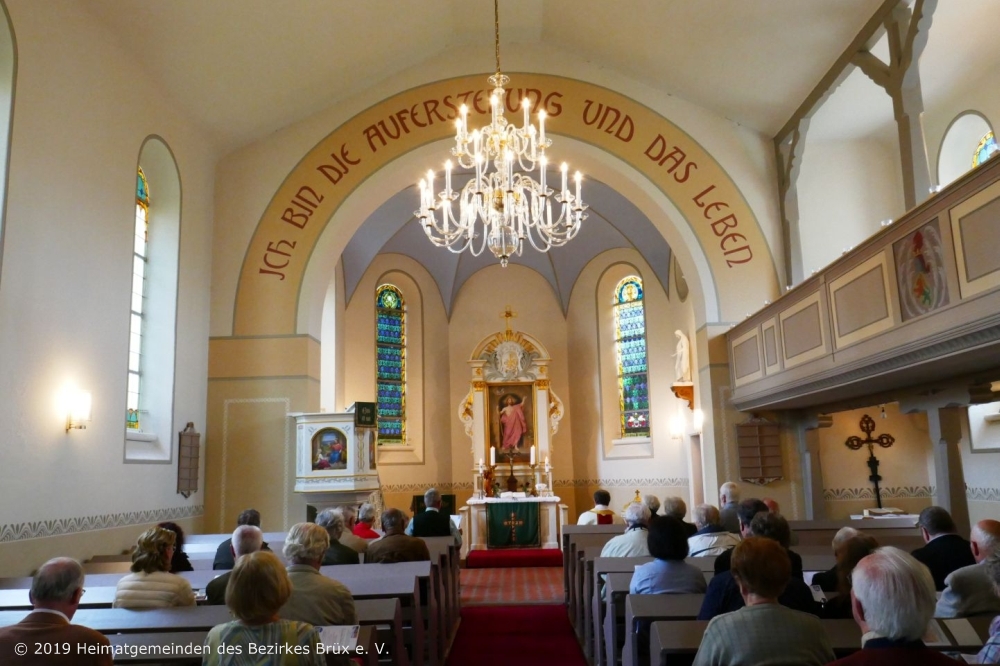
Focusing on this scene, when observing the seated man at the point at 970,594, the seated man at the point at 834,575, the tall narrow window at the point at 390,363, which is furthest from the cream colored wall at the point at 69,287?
the tall narrow window at the point at 390,363

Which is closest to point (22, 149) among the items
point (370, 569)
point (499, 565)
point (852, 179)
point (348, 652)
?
point (370, 569)

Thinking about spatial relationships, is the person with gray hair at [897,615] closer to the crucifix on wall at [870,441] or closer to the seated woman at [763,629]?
the seated woman at [763,629]

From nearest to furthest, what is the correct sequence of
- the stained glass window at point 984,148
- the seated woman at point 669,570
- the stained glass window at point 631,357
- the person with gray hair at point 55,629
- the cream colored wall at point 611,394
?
the person with gray hair at point 55,629 → the seated woman at point 669,570 → the stained glass window at point 984,148 → the cream colored wall at point 611,394 → the stained glass window at point 631,357

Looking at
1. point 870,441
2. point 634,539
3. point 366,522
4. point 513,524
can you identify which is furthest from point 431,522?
point 870,441

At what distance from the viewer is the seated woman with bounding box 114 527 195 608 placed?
3.85 meters

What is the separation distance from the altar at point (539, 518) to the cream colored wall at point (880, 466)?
15.1ft

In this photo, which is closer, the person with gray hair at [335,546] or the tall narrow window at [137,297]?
the person with gray hair at [335,546]

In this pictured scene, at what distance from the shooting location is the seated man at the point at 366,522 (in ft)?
23.9

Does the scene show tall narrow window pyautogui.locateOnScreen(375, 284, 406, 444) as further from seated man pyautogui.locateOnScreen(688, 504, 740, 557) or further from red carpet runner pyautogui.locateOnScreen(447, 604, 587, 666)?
seated man pyautogui.locateOnScreen(688, 504, 740, 557)

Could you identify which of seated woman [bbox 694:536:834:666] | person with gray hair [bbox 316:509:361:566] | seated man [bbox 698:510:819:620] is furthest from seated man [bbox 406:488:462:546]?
seated woman [bbox 694:536:834:666]

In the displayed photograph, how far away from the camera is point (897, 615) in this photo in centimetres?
216

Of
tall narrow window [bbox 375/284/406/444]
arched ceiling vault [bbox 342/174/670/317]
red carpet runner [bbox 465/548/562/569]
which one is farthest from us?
tall narrow window [bbox 375/284/406/444]

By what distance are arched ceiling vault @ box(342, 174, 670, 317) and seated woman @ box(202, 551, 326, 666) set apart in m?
11.2

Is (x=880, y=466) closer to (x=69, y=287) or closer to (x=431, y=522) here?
(x=431, y=522)
